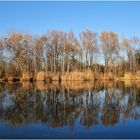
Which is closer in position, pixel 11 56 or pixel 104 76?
pixel 104 76

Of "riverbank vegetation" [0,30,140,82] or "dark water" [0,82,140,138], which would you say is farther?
"riverbank vegetation" [0,30,140,82]

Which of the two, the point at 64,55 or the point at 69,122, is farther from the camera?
the point at 64,55

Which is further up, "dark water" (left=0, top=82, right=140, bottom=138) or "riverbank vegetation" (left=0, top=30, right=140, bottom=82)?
"riverbank vegetation" (left=0, top=30, right=140, bottom=82)

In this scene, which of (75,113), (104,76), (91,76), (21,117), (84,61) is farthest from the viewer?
(84,61)

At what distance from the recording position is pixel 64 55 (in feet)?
152

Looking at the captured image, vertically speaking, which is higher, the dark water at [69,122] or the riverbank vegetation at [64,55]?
the riverbank vegetation at [64,55]

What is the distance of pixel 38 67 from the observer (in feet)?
156

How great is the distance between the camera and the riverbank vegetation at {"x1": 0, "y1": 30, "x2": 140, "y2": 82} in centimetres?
4200

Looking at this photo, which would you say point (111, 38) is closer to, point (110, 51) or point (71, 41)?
point (110, 51)

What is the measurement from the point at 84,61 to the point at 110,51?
6.94 meters

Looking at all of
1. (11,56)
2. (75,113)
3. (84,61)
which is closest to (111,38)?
(84,61)

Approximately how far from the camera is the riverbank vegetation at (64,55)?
42000 millimetres

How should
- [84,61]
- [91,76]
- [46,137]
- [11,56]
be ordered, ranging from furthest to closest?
1. [84,61]
2. [11,56]
3. [91,76]
4. [46,137]

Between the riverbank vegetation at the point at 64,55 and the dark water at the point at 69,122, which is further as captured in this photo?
the riverbank vegetation at the point at 64,55
